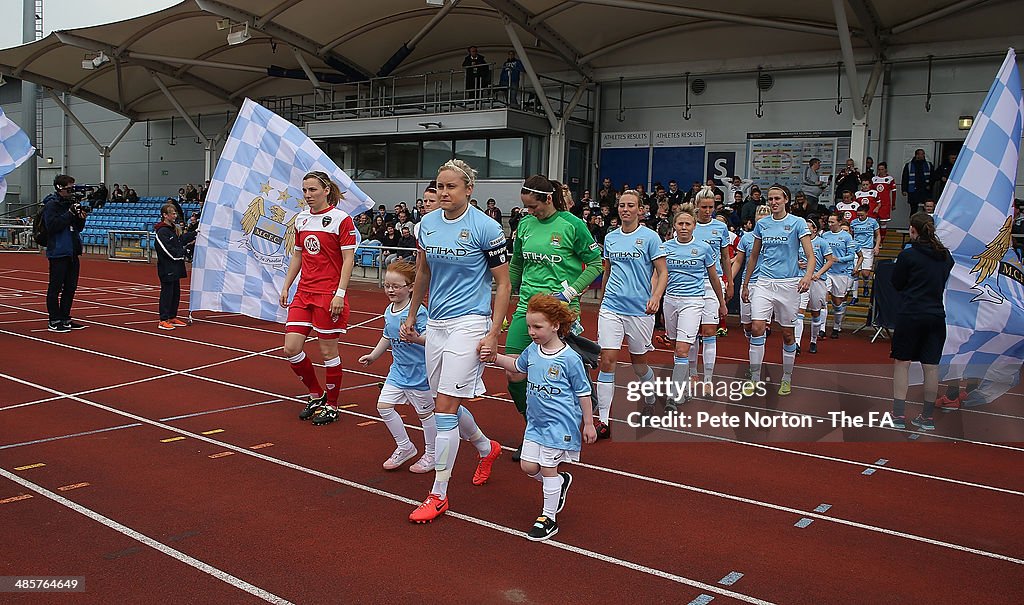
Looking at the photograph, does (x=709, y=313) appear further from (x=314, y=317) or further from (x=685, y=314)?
(x=314, y=317)

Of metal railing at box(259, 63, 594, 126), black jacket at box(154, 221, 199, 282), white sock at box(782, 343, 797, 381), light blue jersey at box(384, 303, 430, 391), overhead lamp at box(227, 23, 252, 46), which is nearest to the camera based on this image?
light blue jersey at box(384, 303, 430, 391)

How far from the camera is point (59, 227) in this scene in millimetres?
11602

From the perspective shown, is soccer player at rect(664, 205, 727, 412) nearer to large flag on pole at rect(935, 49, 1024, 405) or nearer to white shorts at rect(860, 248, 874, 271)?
large flag on pole at rect(935, 49, 1024, 405)

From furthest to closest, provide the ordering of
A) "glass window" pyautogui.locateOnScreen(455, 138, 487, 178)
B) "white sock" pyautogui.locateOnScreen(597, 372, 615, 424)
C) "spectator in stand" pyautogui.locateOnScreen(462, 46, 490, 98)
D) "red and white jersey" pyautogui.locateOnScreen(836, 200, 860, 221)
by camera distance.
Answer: "glass window" pyautogui.locateOnScreen(455, 138, 487, 178) < "spectator in stand" pyautogui.locateOnScreen(462, 46, 490, 98) < "red and white jersey" pyautogui.locateOnScreen(836, 200, 860, 221) < "white sock" pyautogui.locateOnScreen(597, 372, 615, 424)

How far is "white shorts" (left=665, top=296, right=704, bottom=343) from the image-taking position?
773cm

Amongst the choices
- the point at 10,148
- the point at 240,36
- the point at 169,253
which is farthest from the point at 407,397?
the point at 240,36

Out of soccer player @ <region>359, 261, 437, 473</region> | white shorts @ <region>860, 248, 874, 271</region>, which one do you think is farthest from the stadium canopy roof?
soccer player @ <region>359, 261, 437, 473</region>

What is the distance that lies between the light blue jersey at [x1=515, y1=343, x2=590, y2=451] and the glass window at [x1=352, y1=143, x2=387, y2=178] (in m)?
25.5

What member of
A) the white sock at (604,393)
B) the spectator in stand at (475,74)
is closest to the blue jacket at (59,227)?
the white sock at (604,393)

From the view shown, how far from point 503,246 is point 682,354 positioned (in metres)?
3.51

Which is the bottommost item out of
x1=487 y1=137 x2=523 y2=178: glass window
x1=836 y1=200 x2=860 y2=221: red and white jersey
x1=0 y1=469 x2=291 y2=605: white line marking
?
x1=0 y1=469 x2=291 y2=605: white line marking

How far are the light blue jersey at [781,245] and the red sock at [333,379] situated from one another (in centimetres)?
463

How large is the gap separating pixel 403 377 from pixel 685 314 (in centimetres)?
332

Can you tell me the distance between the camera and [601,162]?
2633 centimetres
